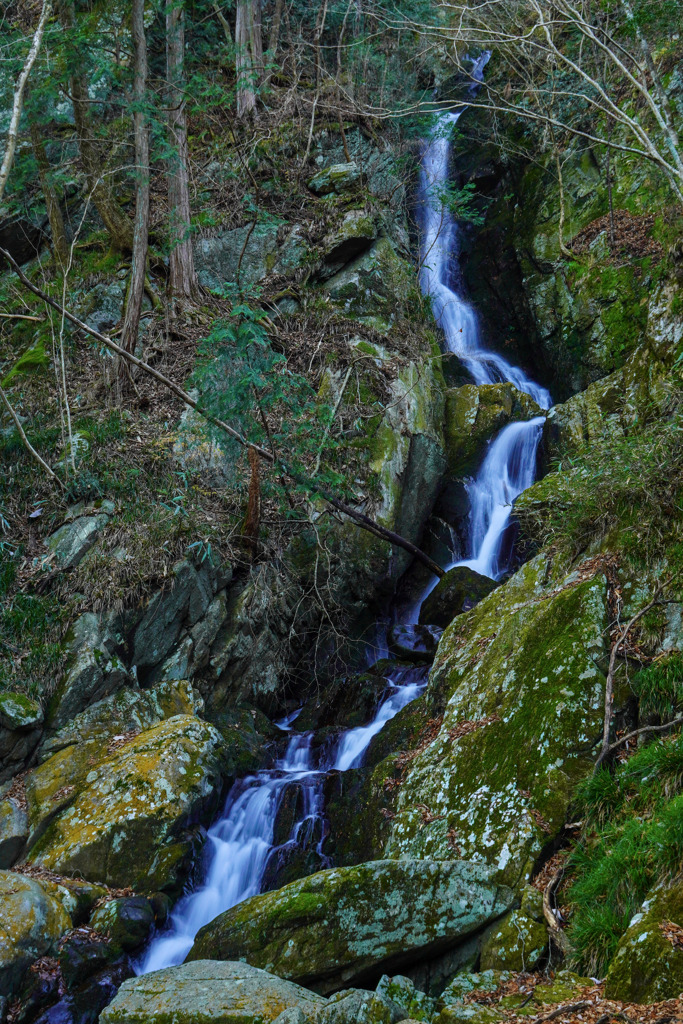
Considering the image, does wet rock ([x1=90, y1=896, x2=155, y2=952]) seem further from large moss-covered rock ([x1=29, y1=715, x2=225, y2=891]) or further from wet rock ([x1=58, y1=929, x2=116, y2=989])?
large moss-covered rock ([x1=29, y1=715, x2=225, y2=891])

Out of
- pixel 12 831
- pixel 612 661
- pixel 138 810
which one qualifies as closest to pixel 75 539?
pixel 12 831

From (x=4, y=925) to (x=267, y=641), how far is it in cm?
459

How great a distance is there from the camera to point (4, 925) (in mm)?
5016

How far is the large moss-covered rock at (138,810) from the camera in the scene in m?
6.16

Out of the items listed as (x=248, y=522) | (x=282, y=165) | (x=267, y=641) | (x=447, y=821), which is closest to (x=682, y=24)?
(x=282, y=165)

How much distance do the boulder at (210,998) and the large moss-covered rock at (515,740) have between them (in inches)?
59.4

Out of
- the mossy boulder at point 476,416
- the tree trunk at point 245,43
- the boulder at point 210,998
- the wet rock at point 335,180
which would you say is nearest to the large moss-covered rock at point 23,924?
the boulder at point 210,998

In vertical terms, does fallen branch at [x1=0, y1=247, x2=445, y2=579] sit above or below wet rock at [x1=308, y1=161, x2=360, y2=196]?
below

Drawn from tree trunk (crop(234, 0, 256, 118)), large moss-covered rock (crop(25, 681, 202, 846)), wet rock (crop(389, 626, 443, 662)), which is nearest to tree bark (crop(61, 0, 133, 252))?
tree trunk (crop(234, 0, 256, 118))

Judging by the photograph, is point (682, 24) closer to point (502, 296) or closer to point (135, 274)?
point (502, 296)

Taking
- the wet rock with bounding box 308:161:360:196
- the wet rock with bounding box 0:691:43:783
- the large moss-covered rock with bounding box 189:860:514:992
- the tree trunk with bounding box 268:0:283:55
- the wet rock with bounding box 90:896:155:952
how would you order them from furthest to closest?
the tree trunk with bounding box 268:0:283:55 → the wet rock with bounding box 308:161:360:196 → the wet rock with bounding box 0:691:43:783 → the wet rock with bounding box 90:896:155:952 → the large moss-covered rock with bounding box 189:860:514:992

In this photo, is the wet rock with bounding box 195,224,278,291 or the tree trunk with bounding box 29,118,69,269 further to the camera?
the wet rock with bounding box 195,224,278,291

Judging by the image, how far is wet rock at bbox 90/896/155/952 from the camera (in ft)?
18.2

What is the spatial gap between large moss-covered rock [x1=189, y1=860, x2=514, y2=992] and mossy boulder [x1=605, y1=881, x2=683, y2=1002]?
1.19 meters
